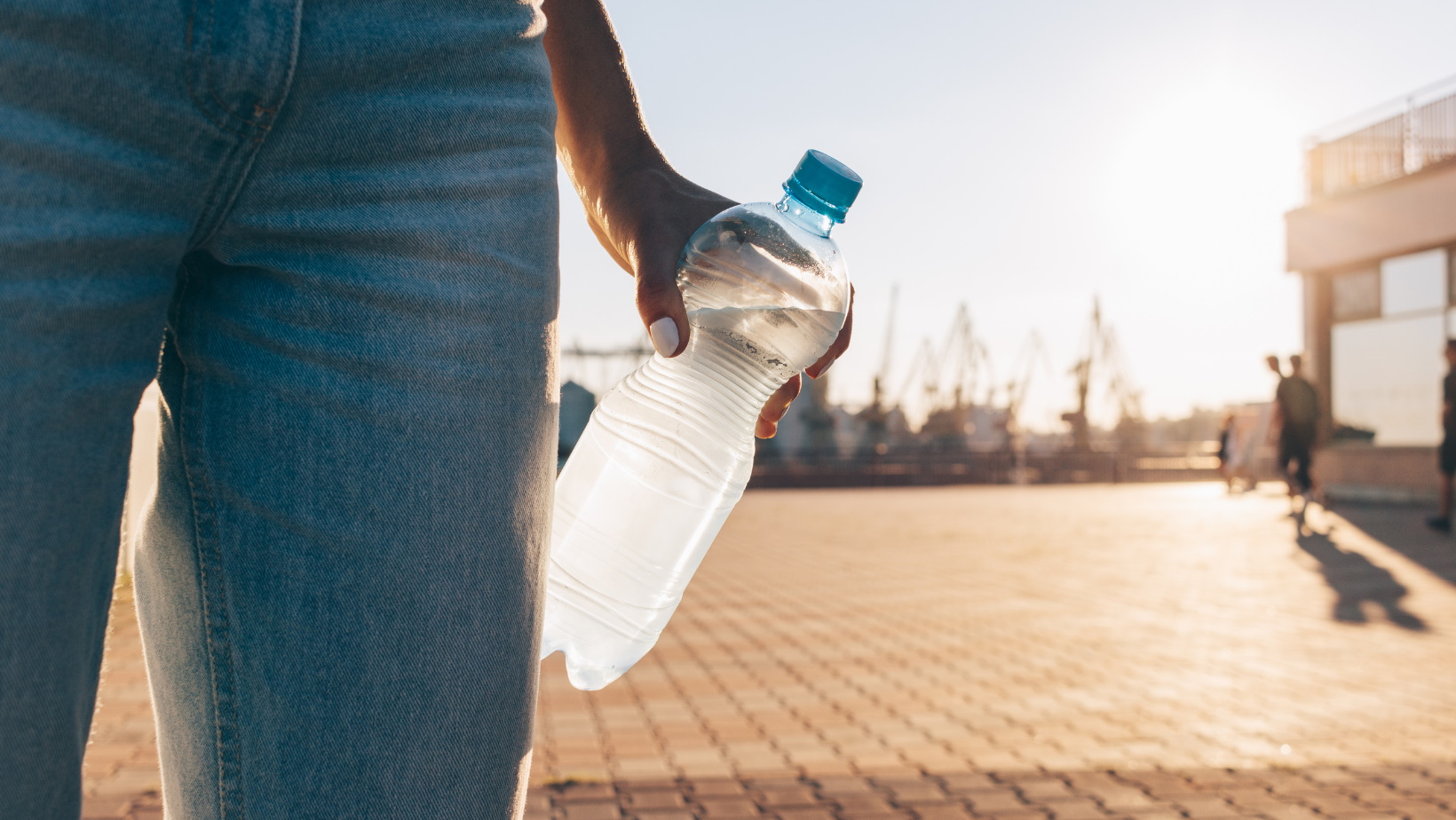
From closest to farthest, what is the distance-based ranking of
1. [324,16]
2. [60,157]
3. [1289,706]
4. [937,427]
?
1. [60,157]
2. [324,16]
3. [1289,706]
4. [937,427]

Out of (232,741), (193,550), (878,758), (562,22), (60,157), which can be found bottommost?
(878,758)

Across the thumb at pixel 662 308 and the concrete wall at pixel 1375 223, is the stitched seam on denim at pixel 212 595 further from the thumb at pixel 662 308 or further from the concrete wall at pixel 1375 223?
the concrete wall at pixel 1375 223

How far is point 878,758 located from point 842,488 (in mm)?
22885

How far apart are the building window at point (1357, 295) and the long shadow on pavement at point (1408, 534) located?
396cm

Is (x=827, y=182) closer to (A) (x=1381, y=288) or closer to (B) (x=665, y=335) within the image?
(B) (x=665, y=335)

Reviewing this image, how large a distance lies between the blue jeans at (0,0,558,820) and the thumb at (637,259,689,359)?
8.1 inches

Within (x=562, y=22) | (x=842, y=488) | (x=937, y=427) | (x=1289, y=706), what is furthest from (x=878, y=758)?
(x=937, y=427)

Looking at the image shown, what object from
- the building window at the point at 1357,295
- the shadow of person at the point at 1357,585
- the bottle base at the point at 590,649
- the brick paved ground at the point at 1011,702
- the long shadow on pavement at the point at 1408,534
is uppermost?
the building window at the point at 1357,295

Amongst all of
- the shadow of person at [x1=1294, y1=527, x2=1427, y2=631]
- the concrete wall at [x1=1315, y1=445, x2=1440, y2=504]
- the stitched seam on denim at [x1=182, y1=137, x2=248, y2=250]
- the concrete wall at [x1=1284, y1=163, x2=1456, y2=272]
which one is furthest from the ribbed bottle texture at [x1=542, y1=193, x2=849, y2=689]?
the concrete wall at [x1=1284, y1=163, x2=1456, y2=272]

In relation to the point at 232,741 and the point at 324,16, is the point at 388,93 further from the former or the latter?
the point at 232,741

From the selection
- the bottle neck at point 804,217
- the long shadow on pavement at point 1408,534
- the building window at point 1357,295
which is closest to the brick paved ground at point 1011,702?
the long shadow on pavement at point 1408,534

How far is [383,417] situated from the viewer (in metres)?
0.86

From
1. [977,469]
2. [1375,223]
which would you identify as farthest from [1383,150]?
[977,469]

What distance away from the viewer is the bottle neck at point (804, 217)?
4.80 ft
